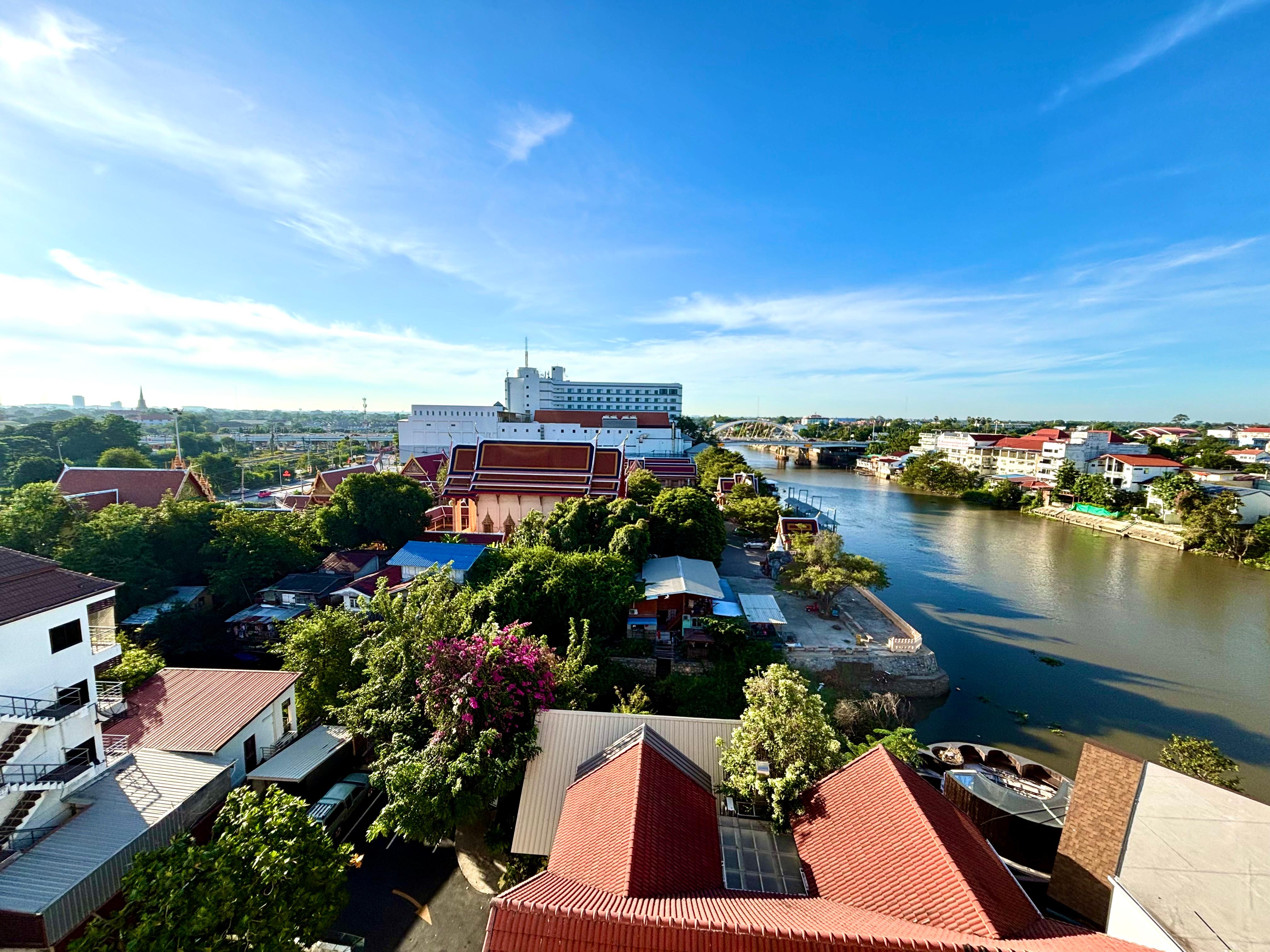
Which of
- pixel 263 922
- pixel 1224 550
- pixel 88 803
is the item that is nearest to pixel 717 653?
pixel 263 922

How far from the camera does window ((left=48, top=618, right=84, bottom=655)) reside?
6664 millimetres

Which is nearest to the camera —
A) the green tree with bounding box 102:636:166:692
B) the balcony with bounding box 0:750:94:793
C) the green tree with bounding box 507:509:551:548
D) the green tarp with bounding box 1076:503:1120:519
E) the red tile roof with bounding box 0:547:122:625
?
the balcony with bounding box 0:750:94:793

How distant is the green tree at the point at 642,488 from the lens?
76.0ft

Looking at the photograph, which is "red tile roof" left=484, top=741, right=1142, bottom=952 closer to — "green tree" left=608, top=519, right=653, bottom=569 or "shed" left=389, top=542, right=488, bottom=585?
"green tree" left=608, top=519, right=653, bottom=569

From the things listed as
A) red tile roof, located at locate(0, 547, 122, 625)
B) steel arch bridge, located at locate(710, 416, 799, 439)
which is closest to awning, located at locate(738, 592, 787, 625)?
red tile roof, located at locate(0, 547, 122, 625)

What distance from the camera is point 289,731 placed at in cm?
963

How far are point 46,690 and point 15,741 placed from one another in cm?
58

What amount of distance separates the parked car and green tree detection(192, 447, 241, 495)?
4350 centimetres

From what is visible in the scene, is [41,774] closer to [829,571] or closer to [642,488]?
[829,571]

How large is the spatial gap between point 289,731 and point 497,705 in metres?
5.10

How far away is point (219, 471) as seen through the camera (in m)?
43.6

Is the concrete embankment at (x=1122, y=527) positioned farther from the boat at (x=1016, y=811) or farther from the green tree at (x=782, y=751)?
Result: the green tree at (x=782, y=751)

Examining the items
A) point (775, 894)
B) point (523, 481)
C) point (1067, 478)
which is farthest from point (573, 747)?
point (1067, 478)

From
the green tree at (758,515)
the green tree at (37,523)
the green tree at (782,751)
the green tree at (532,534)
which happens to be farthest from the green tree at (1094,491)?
the green tree at (37,523)
